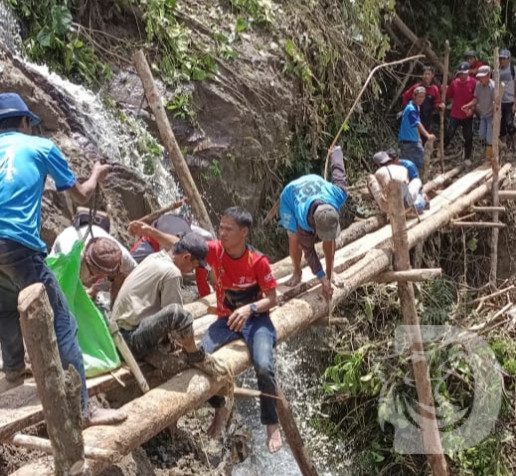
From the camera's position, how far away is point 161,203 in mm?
7520

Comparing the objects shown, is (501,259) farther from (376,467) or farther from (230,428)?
(230,428)

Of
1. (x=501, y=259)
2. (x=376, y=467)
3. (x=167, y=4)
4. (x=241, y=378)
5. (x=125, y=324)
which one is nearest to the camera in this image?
(x=125, y=324)

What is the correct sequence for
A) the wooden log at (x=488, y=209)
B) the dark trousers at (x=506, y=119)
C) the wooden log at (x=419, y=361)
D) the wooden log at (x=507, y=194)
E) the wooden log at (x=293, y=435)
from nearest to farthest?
the wooden log at (x=293, y=435), the wooden log at (x=419, y=361), the wooden log at (x=488, y=209), the wooden log at (x=507, y=194), the dark trousers at (x=506, y=119)

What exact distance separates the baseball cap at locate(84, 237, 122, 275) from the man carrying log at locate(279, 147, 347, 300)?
1.62 metres

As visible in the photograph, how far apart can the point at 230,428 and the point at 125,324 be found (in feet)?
8.66

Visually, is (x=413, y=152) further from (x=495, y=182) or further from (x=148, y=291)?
(x=148, y=291)

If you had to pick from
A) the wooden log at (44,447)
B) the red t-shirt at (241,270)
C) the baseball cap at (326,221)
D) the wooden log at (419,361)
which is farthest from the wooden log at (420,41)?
the wooden log at (44,447)

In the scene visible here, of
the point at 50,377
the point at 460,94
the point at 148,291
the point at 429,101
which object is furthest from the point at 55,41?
the point at 460,94

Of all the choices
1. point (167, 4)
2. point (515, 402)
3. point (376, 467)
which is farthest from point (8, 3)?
point (515, 402)

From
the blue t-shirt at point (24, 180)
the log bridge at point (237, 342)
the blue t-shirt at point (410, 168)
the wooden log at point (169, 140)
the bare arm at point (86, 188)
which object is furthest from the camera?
the blue t-shirt at point (410, 168)

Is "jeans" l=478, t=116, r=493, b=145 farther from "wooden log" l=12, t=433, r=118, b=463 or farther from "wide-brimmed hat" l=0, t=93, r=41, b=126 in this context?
"wooden log" l=12, t=433, r=118, b=463

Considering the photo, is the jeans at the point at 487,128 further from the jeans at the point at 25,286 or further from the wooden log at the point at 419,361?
the jeans at the point at 25,286

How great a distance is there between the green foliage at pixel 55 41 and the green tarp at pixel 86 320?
4.31m

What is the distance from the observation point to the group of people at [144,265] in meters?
3.24
